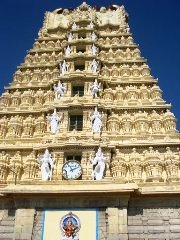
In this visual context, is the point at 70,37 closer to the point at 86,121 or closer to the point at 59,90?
the point at 59,90

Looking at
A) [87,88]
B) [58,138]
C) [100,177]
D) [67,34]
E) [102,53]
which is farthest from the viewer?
[67,34]

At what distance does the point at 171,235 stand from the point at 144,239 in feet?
4.63

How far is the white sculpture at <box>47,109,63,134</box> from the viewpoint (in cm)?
2632

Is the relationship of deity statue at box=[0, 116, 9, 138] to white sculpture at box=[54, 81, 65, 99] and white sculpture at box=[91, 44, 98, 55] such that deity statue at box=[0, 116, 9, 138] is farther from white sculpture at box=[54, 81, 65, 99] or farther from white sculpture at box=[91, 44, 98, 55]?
white sculpture at box=[91, 44, 98, 55]

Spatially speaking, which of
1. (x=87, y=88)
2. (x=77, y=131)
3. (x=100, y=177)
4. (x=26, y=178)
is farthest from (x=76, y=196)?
(x=87, y=88)

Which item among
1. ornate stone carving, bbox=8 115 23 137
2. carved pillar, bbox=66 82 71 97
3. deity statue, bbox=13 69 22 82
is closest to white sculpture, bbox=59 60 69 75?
carved pillar, bbox=66 82 71 97

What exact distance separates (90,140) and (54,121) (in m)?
3.30

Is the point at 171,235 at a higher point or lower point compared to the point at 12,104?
lower


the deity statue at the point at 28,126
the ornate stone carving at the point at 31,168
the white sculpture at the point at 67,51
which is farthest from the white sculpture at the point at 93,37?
the ornate stone carving at the point at 31,168

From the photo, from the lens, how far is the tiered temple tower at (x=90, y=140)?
805 inches

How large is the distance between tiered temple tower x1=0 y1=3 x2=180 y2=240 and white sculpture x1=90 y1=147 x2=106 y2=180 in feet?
0.20

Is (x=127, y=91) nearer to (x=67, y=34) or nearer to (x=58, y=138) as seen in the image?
(x=58, y=138)

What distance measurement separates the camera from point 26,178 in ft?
78.7

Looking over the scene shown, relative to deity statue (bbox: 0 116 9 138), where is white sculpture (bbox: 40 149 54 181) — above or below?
below
